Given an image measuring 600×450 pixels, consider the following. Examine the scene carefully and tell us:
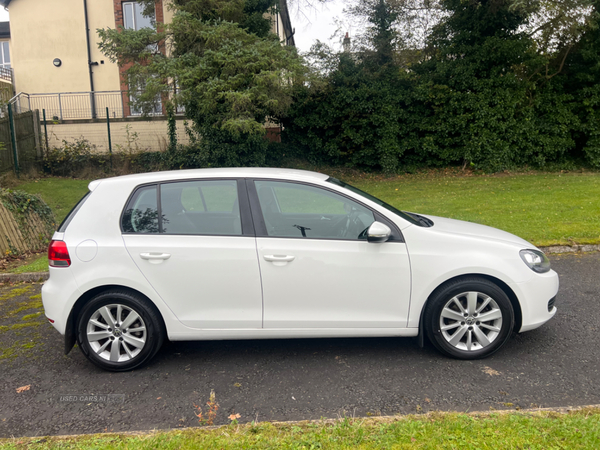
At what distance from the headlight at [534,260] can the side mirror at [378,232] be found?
122 centimetres

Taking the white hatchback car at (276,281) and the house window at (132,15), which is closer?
the white hatchback car at (276,281)

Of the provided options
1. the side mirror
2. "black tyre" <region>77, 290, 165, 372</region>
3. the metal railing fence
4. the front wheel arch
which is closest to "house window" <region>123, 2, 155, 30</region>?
the metal railing fence

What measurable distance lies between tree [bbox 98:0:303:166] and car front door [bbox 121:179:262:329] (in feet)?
34.9

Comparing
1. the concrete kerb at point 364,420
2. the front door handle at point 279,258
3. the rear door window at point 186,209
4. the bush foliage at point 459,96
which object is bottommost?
the concrete kerb at point 364,420

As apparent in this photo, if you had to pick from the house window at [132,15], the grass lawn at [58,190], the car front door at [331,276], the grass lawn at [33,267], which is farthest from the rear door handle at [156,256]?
the house window at [132,15]

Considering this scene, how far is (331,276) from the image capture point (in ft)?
13.0

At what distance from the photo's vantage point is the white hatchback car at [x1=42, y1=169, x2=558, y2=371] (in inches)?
157

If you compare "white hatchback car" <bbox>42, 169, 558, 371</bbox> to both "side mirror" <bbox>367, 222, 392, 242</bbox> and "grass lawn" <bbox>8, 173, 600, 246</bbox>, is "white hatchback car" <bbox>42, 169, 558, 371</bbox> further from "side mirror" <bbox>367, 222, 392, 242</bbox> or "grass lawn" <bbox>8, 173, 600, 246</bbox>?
"grass lawn" <bbox>8, 173, 600, 246</bbox>

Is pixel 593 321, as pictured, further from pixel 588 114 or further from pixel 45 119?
pixel 45 119

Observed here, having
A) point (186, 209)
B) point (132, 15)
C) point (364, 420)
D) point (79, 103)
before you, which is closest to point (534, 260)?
point (364, 420)

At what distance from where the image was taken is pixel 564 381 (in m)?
3.67

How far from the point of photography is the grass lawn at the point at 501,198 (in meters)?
8.77

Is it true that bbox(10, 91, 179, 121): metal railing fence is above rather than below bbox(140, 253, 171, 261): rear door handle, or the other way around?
above

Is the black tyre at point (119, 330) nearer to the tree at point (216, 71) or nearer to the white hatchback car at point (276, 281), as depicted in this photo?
the white hatchback car at point (276, 281)
